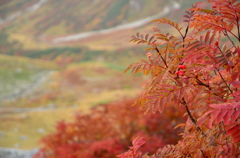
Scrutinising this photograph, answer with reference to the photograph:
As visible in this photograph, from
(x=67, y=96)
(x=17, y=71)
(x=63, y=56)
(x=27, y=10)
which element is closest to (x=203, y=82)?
(x=67, y=96)

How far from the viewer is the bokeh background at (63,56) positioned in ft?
46.1

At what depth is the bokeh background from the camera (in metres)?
14.1

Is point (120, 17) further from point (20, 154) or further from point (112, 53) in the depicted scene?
point (20, 154)

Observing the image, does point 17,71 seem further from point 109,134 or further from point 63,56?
point 109,134

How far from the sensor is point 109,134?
5.23 meters

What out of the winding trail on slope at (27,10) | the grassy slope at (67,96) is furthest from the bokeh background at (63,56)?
the winding trail on slope at (27,10)

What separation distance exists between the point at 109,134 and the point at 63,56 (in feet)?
81.8

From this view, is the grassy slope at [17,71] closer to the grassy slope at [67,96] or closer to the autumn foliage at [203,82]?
the grassy slope at [67,96]

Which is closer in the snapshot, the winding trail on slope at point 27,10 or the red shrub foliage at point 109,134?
the red shrub foliage at point 109,134

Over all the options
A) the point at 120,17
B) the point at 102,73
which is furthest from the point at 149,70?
the point at 120,17

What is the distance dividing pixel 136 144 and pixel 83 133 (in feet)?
15.0

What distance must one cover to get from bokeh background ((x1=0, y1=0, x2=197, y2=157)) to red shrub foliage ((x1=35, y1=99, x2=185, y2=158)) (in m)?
5.57

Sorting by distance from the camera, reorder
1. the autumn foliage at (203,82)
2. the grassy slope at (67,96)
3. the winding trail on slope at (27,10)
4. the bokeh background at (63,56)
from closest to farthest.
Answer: the autumn foliage at (203,82) → the grassy slope at (67,96) → the bokeh background at (63,56) → the winding trail on slope at (27,10)

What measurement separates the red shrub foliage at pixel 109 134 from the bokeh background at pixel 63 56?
5572mm
